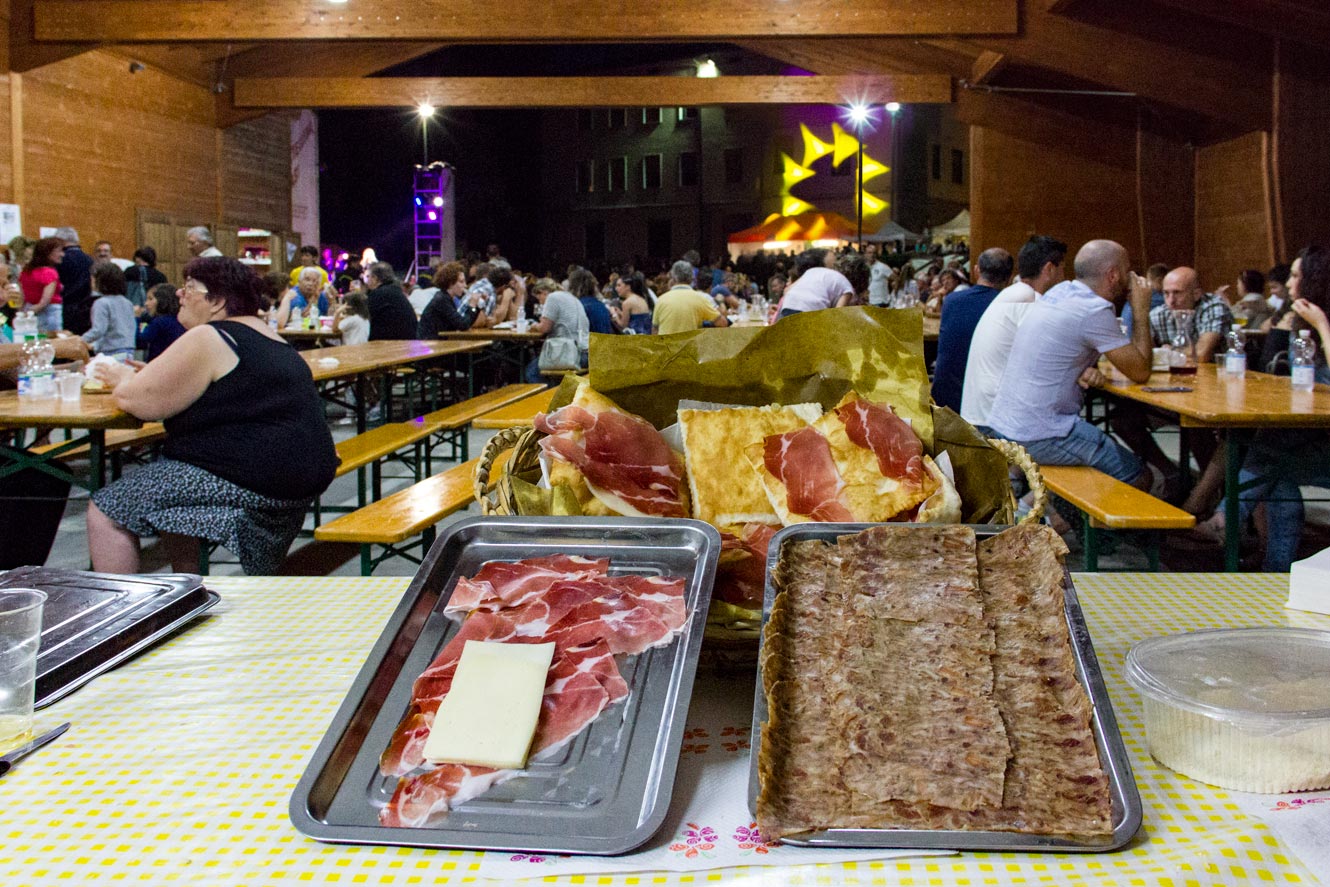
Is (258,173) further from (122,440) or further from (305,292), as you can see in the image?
(122,440)

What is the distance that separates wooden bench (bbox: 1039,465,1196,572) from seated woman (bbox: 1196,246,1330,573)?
601mm

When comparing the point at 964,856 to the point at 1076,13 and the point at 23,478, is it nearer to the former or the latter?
the point at 23,478

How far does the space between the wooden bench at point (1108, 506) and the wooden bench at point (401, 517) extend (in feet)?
5.59

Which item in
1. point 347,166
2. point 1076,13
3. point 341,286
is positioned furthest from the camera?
point 347,166

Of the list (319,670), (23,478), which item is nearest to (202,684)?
(319,670)

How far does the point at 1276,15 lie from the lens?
29.7 ft

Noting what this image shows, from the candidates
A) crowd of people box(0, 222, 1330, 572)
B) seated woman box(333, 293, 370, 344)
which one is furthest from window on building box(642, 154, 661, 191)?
crowd of people box(0, 222, 1330, 572)

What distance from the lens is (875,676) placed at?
36.3 inches

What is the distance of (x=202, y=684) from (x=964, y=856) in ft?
2.67

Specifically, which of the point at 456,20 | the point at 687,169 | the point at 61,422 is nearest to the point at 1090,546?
the point at 61,422

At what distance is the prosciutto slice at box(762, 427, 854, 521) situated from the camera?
4.12 feet

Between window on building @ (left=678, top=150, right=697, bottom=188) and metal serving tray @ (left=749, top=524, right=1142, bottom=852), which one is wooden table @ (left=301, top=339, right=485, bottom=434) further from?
window on building @ (left=678, top=150, right=697, bottom=188)

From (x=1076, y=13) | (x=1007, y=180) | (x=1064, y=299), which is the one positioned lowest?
(x=1064, y=299)

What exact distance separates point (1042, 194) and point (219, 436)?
12149 millimetres
